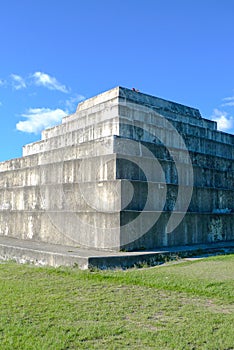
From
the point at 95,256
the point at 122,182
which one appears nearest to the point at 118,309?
the point at 95,256

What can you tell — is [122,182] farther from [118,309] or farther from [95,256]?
[118,309]

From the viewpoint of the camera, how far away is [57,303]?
5059 millimetres

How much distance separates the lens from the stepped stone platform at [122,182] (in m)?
9.77

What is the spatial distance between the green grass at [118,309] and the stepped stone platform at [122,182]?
245 cm

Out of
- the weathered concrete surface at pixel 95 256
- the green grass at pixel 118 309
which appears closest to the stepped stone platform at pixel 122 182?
the weathered concrete surface at pixel 95 256

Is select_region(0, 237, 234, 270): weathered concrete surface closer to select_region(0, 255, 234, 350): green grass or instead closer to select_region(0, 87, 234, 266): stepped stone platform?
select_region(0, 255, 234, 350): green grass

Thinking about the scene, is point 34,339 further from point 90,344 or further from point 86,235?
point 86,235

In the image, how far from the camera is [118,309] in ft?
15.8

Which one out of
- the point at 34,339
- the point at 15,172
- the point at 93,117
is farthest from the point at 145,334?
the point at 15,172

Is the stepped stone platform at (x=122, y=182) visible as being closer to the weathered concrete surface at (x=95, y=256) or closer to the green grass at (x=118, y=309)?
the weathered concrete surface at (x=95, y=256)

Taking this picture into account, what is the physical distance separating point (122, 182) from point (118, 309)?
5007 millimetres

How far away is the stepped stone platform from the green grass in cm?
245

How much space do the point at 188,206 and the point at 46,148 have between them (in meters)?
6.24

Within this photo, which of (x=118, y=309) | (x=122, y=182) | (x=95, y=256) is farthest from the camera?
(x=122, y=182)
